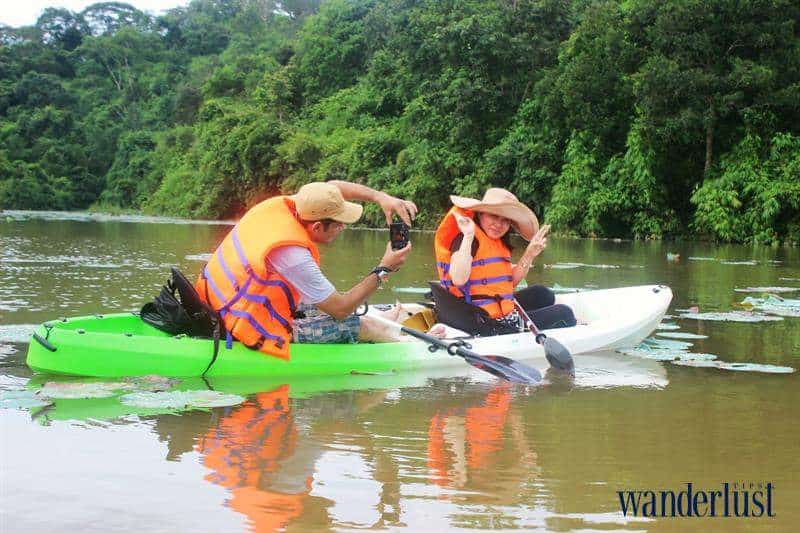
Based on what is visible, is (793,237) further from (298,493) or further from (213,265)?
(298,493)

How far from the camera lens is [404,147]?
2956 centimetres

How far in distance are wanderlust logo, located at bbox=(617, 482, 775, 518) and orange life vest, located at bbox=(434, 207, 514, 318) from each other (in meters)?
2.61

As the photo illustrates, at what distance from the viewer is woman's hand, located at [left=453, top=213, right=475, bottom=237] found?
213 inches

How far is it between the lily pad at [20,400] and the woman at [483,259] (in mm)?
2383

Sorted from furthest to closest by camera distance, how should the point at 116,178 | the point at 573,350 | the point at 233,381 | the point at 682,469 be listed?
the point at 116,178 → the point at 573,350 → the point at 233,381 → the point at 682,469

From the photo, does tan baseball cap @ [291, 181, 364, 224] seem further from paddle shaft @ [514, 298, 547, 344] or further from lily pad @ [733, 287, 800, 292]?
lily pad @ [733, 287, 800, 292]

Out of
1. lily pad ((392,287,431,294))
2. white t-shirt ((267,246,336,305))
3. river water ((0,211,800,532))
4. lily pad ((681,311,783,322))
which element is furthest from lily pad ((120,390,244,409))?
lily pad ((392,287,431,294))

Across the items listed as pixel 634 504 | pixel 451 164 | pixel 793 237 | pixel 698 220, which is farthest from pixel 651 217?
pixel 634 504

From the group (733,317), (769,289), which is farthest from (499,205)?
(769,289)

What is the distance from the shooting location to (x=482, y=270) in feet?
18.4

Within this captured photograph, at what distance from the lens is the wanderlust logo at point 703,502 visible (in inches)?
113

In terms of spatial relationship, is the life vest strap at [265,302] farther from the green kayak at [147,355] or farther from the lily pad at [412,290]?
the lily pad at [412,290]

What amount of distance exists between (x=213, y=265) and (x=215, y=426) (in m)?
1.23

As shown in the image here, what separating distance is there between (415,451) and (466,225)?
7.08 feet
